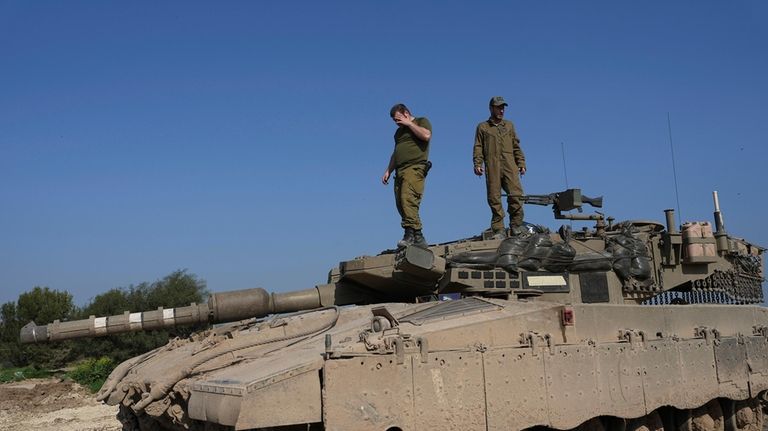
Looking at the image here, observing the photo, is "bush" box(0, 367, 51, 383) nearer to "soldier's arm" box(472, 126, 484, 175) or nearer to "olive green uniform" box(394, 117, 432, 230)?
"soldier's arm" box(472, 126, 484, 175)

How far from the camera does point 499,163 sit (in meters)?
11.6

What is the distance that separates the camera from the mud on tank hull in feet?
21.6

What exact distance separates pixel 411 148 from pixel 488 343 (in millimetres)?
3014

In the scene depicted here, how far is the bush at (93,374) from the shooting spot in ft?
88.0

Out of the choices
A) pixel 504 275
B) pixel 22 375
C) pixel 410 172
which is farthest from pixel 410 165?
pixel 22 375

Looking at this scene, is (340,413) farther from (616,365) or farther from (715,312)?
(715,312)

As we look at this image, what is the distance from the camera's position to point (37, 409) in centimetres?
2234

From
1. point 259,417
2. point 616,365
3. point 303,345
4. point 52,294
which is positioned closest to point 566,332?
point 616,365

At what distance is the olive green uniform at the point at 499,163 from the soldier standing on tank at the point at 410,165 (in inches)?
80.0

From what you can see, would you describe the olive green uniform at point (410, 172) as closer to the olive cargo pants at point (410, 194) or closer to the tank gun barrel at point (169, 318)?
the olive cargo pants at point (410, 194)

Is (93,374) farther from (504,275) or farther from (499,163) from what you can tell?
(504,275)

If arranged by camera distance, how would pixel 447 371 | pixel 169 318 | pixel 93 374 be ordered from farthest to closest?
1. pixel 93 374
2. pixel 169 318
3. pixel 447 371

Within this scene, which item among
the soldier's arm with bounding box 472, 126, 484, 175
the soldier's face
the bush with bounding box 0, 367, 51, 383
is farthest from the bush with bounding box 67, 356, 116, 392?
the soldier's face

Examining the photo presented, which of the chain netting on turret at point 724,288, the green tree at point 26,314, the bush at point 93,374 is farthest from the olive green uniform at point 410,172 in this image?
the green tree at point 26,314
